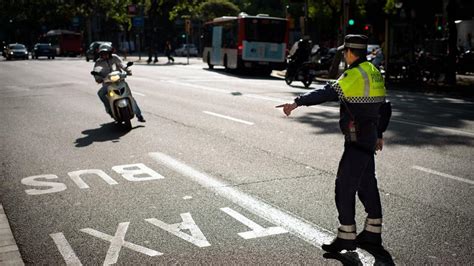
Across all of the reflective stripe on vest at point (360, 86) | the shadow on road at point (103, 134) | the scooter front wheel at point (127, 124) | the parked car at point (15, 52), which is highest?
the parked car at point (15, 52)

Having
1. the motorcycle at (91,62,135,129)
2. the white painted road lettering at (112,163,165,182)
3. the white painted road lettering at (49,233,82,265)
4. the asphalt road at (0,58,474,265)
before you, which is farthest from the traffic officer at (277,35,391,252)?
the motorcycle at (91,62,135,129)

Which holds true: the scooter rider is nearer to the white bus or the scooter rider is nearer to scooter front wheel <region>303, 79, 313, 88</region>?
scooter front wheel <region>303, 79, 313, 88</region>

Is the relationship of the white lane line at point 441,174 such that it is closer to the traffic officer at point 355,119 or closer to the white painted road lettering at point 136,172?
the traffic officer at point 355,119

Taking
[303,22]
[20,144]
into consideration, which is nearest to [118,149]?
[20,144]

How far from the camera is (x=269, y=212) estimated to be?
5.40 m

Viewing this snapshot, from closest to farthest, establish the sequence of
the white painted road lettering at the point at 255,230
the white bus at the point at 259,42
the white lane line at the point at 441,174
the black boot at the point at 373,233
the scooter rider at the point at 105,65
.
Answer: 1. the black boot at the point at 373,233
2. the white painted road lettering at the point at 255,230
3. the white lane line at the point at 441,174
4. the scooter rider at the point at 105,65
5. the white bus at the point at 259,42

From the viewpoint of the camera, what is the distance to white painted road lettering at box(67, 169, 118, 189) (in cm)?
663

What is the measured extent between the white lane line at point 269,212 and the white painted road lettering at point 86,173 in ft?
2.98

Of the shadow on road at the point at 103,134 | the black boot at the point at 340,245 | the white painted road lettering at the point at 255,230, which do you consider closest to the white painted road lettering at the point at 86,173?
the shadow on road at the point at 103,134

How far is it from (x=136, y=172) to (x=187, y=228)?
244 cm

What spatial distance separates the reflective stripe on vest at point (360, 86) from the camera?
164 inches

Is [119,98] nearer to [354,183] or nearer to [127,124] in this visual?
[127,124]

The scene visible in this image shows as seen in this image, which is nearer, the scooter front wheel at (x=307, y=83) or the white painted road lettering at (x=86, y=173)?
the white painted road lettering at (x=86, y=173)

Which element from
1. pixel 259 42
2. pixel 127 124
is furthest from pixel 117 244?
pixel 259 42
